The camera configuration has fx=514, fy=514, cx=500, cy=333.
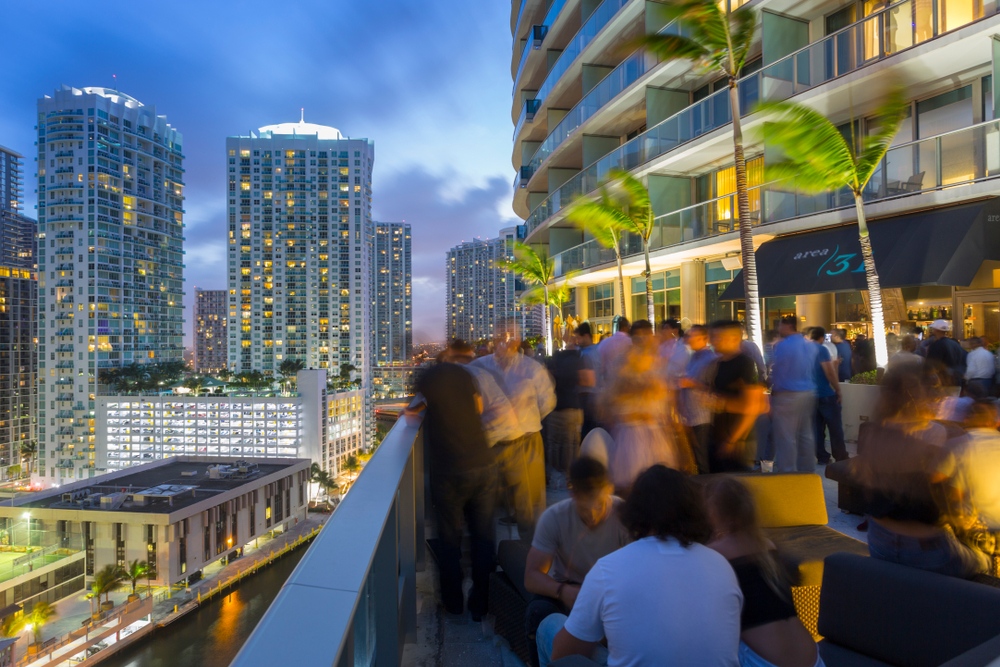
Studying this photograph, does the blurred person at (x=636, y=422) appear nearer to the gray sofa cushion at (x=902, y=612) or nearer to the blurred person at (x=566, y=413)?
the gray sofa cushion at (x=902, y=612)

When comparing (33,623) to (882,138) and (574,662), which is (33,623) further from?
(882,138)

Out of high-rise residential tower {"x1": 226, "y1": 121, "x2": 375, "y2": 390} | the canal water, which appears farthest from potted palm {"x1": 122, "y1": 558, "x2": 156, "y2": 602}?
high-rise residential tower {"x1": 226, "y1": 121, "x2": 375, "y2": 390}

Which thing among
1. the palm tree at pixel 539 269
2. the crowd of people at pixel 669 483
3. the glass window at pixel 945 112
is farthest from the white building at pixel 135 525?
the glass window at pixel 945 112

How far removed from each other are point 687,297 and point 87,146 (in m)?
128

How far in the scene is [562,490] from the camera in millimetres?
6801

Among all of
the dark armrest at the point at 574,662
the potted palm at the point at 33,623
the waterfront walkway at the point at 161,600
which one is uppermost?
the dark armrest at the point at 574,662

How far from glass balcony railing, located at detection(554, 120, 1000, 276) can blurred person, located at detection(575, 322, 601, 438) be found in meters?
9.41

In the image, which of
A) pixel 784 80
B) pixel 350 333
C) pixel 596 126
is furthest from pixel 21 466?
pixel 784 80

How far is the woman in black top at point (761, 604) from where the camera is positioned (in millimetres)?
2145

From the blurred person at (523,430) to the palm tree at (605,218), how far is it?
50.6 feet

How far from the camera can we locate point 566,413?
647cm

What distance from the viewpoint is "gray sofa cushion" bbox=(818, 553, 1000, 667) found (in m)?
2.47

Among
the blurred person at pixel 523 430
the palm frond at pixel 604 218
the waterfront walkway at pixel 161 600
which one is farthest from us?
the waterfront walkway at pixel 161 600

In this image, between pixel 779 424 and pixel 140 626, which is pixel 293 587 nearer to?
pixel 779 424
